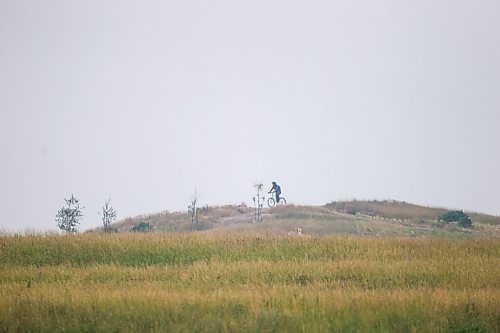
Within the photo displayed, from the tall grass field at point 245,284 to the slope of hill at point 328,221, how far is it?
14299 millimetres

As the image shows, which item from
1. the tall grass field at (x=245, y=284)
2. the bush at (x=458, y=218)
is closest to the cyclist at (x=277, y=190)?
the bush at (x=458, y=218)

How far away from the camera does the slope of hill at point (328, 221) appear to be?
42.5 metres

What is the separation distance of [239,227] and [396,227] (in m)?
10.5

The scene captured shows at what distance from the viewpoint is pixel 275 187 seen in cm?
5419

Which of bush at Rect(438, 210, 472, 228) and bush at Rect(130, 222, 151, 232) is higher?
bush at Rect(438, 210, 472, 228)

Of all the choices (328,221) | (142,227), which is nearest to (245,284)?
(328,221)

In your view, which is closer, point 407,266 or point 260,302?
point 260,302

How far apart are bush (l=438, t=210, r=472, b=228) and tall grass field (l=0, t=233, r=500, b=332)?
24.6 metres

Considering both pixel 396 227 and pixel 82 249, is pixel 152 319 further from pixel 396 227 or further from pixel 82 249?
pixel 396 227

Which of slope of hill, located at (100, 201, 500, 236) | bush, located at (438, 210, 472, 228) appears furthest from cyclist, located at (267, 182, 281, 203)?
bush, located at (438, 210, 472, 228)

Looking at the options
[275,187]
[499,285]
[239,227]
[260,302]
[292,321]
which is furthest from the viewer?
[275,187]

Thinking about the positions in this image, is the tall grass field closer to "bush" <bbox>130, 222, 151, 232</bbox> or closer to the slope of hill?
the slope of hill

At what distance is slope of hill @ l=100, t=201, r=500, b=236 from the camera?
140 ft

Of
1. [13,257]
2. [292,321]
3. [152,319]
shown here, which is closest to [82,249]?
[13,257]
